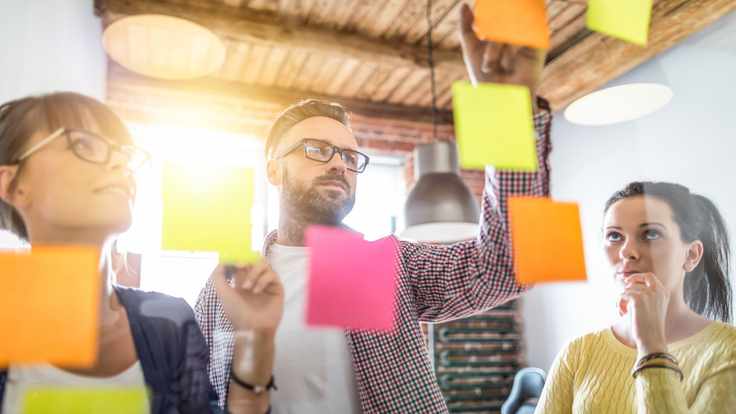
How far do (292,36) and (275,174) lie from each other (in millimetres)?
1439

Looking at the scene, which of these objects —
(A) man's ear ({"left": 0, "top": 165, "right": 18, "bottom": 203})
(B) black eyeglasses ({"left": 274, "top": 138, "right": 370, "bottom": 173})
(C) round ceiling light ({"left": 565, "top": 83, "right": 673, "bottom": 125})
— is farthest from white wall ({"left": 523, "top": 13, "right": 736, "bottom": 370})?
(A) man's ear ({"left": 0, "top": 165, "right": 18, "bottom": 203})

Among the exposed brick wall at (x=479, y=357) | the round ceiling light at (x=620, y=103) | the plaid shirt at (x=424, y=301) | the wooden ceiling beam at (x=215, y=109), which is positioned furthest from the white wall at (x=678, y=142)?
the exposed brick wall at (x=479, y=357)

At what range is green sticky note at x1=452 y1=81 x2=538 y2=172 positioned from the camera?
0.41 metres

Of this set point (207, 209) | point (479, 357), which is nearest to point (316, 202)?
point (207, 209)

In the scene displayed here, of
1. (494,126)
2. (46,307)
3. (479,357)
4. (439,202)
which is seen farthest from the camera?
(479,357)

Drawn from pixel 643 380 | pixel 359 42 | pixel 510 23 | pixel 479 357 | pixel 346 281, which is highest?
pixel 359 42

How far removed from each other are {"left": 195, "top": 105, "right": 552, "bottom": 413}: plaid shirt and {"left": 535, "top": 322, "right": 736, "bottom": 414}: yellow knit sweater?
0.15 metres

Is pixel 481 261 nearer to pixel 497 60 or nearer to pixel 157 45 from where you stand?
pixel 497 60

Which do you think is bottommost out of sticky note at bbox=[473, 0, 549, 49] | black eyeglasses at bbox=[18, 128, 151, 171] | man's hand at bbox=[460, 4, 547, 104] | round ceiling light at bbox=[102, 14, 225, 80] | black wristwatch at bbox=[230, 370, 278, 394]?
black wristwatch at bbox=[230, 370, 278, 394]

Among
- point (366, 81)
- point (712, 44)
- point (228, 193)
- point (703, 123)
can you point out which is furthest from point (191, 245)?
point (366, 81)

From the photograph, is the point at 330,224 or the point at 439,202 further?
the point at 439,202

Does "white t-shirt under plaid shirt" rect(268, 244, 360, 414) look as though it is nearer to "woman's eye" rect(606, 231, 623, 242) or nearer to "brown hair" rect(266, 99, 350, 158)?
"brown hair" rect(266, 99, 350, 158)

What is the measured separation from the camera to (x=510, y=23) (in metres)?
0.46

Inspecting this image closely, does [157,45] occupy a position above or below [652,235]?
above
